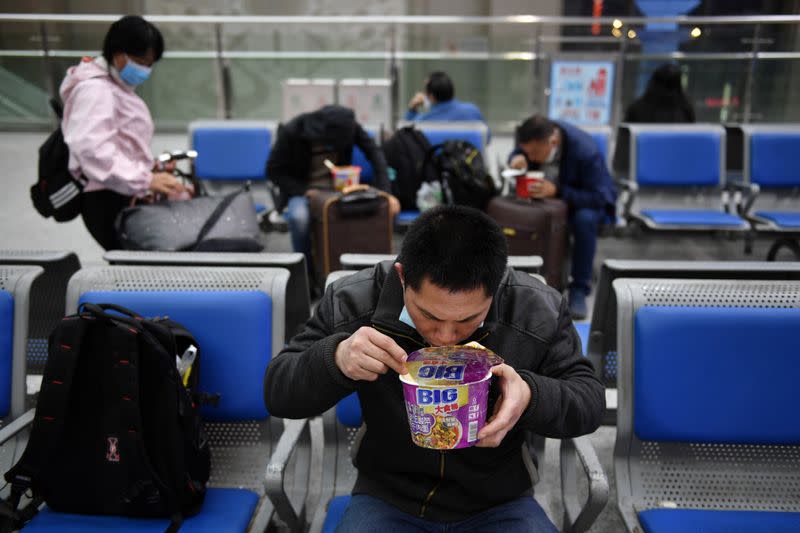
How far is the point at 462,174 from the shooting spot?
165 inches

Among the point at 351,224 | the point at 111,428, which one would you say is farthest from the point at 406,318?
the point at 351,224

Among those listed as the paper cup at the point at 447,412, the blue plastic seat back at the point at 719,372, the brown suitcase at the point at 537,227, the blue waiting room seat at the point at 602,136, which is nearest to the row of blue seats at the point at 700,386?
the blue plastic seat back at the point at 719,372

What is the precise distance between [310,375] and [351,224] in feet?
8.45

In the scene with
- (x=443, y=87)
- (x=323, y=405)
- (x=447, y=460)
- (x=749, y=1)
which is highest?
(x=749, y=1)

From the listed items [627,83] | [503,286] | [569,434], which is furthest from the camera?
[627,83]

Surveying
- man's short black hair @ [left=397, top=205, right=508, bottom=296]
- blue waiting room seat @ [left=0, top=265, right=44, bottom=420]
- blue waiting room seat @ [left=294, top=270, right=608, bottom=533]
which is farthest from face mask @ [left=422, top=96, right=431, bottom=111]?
man's short black hair @ [left=397, top=205, right=508, bottom=296]

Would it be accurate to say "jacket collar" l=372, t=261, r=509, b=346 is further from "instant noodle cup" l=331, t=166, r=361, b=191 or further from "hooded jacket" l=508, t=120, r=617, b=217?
"hooded jacket" l=508, t=120, r=617, b=217

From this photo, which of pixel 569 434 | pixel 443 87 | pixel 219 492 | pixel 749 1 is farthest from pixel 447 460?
pixel 749 1

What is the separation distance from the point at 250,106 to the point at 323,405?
6.63 m

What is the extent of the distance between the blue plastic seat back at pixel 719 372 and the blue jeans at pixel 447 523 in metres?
A: 0.45

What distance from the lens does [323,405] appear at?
1363 millimetres

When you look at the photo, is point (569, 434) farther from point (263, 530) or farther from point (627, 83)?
point (627, 83)

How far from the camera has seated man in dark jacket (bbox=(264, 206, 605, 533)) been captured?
1239 mm

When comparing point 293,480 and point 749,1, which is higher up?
point 749,1
